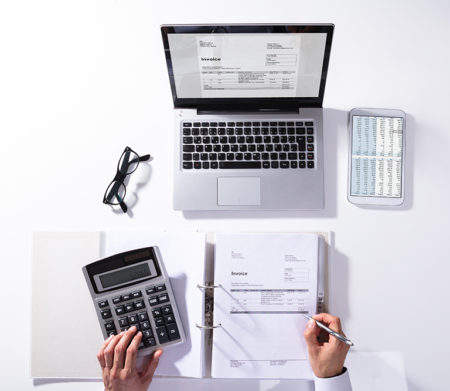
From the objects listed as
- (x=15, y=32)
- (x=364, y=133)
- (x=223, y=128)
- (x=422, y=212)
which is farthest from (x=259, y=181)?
(x=15, y=32)

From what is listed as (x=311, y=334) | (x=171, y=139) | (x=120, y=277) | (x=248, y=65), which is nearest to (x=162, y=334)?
(x=120, y=277)

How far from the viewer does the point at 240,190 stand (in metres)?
0.87

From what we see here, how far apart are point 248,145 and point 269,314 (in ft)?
1.15

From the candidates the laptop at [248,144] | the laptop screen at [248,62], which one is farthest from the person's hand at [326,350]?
the laptop screen at [248,62]

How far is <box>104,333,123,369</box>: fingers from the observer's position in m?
0.80

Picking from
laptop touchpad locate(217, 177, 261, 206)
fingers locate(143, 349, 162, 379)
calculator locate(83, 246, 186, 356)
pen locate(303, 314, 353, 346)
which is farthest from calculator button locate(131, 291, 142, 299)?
pen locate(303, 314, 353, 346)

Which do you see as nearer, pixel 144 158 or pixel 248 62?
pixel 248 62

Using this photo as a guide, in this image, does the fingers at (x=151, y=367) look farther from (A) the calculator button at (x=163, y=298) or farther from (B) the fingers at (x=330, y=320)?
(B) the fingers at (x=330, y=320)

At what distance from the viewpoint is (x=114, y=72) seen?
3.01ft

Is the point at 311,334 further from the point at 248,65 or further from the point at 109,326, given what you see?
the point at 248,65

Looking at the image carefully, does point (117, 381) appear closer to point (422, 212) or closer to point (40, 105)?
point (40, 105)

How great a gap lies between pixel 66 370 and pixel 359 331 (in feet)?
2.03

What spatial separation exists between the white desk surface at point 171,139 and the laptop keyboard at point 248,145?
0.06 meters

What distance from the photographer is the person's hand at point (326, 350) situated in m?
0.81
